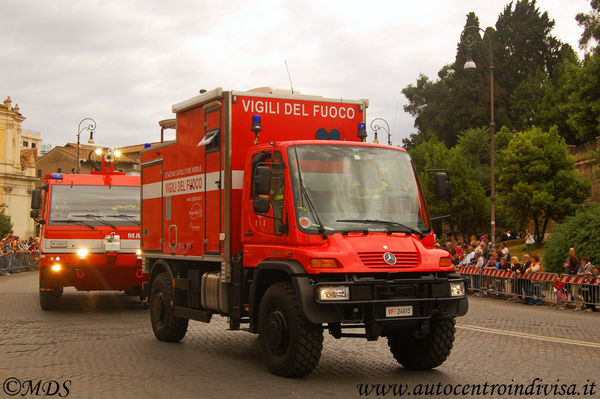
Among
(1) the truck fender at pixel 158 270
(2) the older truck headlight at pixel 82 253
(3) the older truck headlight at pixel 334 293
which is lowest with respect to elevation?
(3) the older truck headlight at pixel 334 293

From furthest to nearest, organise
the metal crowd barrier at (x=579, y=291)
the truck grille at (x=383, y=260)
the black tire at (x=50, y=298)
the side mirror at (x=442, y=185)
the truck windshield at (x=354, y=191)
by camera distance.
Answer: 1. the metal crowd barrier at (x=579, y=291)
2. the black tire at (x=50, y=298)
3. the side mirror at (x=442, y=185)
4. the truck windshield at (x=354, y=191)
5. the truck grille at (x=383, y=260)

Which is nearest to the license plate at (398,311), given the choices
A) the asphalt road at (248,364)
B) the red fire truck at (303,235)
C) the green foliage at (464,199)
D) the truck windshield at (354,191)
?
the red fire truck at (303,235)

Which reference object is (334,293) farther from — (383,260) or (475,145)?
(475,145)

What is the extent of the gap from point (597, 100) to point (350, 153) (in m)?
45.1

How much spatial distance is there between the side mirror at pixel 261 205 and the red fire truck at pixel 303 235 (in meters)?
0.02

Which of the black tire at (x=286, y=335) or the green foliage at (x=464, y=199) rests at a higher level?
the green foliage at (x=464, y=199)

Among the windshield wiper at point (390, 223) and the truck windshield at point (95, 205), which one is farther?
the truck windshield at point (95, 205)

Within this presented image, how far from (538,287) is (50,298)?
41.9ft

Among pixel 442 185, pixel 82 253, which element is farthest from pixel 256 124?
pixel 82 253

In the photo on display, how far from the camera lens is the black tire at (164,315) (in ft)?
39.6

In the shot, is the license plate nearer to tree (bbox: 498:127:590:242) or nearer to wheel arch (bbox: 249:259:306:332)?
wheel arch (bbox: 249:259:306:332)

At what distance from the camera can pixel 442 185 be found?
9.84m

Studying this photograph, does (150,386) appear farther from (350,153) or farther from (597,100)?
(597,100)

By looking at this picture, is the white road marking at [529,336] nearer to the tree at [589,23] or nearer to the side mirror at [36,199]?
the side mirror at [36,199]
